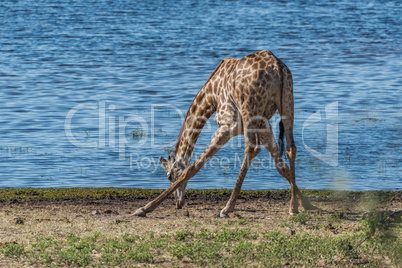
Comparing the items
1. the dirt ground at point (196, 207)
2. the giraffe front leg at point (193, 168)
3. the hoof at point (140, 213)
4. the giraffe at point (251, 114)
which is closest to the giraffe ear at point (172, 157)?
the giraffe at point (251, 114)

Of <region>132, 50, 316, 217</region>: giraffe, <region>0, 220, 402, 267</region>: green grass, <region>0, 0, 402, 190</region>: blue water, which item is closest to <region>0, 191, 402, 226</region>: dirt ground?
<region>132, 50, 316, 217</region>: giraffe

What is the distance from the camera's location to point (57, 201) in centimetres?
891

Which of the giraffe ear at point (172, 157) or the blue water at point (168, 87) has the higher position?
the giraffe ear at point (172, 157)

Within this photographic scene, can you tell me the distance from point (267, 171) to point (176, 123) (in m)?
3.67

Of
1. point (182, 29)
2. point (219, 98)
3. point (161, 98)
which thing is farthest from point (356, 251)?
point (182, 29)

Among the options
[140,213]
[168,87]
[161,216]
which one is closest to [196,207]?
[161,216]

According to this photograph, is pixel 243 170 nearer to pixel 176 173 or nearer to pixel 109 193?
pixel 176 173

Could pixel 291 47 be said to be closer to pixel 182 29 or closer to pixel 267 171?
pixel 182 29

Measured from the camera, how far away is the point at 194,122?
8945mm

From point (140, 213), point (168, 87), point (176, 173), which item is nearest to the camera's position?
point (140, 213)

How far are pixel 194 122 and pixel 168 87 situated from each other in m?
9.03

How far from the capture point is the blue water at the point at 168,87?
1121cm

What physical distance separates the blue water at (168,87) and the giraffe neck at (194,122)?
1.57 meters

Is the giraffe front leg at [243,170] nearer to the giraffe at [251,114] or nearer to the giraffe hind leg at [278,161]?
the giraffe at [251,114]
